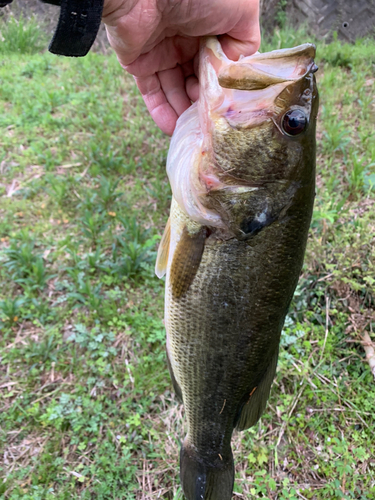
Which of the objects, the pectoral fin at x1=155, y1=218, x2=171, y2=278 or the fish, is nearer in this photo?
the fish

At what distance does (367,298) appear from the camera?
2566mm

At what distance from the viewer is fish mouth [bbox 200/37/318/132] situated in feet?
3.89

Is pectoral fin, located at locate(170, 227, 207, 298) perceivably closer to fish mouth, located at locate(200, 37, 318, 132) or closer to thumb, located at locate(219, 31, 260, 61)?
fish mouth, located at locate(200, 37, 318, 132)

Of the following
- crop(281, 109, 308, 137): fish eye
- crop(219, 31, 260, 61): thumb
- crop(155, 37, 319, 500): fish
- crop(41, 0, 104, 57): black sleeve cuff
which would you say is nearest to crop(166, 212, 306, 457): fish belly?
crop(155, 37, 319, 500): fish

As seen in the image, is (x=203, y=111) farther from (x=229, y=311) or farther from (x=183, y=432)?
(x=183, y=432)

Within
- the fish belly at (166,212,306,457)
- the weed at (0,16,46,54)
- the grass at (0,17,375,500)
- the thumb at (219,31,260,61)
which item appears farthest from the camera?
the weed at (0,16,46,54)

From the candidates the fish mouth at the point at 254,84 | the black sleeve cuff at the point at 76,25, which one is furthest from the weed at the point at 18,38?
the fish mouth at the point at 254,84

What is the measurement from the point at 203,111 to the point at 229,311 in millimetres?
791

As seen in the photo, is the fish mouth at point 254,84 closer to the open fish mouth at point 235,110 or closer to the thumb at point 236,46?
the open fish mouth at point 235,110

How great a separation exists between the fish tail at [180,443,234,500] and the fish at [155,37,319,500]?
11 millimetres

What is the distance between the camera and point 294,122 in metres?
1.24

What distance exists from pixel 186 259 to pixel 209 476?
109 centimetres

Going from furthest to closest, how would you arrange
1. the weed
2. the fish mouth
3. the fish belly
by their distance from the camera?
the weed → the fish belly → the fish mouth

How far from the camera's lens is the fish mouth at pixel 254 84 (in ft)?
3.89
